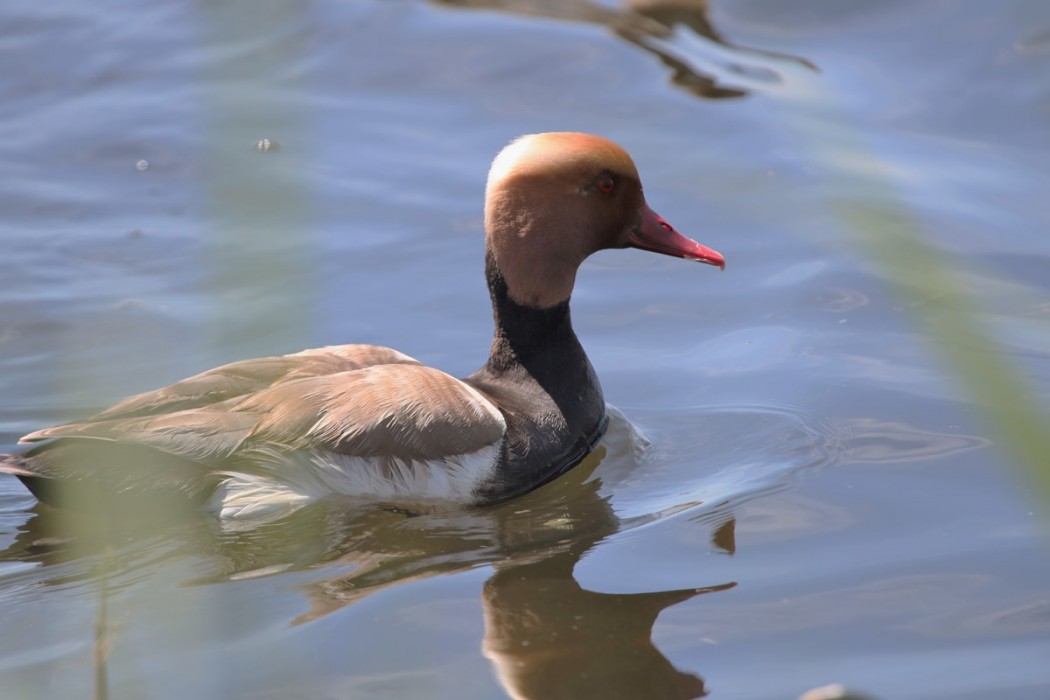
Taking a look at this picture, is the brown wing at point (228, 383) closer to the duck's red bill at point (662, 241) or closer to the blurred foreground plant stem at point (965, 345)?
the duck's red bill at point (662, 241)

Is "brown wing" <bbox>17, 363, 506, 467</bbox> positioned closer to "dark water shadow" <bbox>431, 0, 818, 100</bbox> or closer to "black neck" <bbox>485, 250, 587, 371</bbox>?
"black neck" <bbox>485, 250, 587, 371</bbox>

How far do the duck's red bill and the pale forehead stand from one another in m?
0.30

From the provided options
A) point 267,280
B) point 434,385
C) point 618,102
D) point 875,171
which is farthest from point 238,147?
point 618,102

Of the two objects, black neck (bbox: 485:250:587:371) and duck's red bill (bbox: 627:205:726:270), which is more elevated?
duck's red bill (bbox: 627:205:726:270)

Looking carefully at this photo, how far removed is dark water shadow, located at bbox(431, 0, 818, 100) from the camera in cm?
1048

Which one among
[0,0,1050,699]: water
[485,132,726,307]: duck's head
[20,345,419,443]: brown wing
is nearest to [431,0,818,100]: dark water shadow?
[0,0,1050,699]: water

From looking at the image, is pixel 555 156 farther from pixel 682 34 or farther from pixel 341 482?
pixel 682 34

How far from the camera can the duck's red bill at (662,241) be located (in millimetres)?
6191

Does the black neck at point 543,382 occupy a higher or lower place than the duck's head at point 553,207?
lower

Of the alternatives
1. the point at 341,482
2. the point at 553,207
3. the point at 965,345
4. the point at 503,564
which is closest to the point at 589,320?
the point at 553,207

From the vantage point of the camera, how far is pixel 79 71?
450 inches

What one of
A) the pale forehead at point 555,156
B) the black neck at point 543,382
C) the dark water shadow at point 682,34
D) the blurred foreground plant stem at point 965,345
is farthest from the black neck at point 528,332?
the dark water shadow at point 682,34

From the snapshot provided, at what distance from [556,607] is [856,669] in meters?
1.03

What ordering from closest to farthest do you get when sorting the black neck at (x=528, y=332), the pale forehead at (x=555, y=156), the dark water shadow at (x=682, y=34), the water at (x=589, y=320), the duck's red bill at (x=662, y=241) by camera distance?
the water at (x=589, y=320)
the pale forehead at (x=555, y=156)
the black neck at (x=528, y=332)
the duck's red bill at (x=662, y=241)
the dark water shadow at (x=682, y=34)
